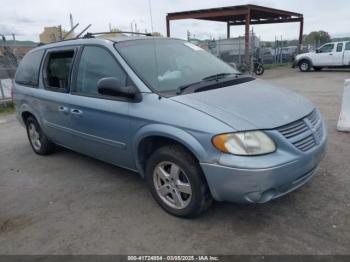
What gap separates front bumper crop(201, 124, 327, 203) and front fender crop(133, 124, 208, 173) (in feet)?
0.38

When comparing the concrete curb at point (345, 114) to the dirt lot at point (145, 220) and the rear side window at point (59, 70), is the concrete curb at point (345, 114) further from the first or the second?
the rear side window at point (59, 70)

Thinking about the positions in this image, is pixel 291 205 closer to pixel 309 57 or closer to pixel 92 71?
pixel 92 71

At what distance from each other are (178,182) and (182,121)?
2.07 feet

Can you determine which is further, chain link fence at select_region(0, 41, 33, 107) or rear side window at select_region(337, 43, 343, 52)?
rear side window at select_region(337, 43, 343, 52)

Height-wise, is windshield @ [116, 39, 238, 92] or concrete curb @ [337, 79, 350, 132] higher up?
windshield @ [116, 39, 238, 92]

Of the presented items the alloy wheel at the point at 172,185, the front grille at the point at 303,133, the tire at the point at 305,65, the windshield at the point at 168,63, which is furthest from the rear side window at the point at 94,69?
the tire at the point at 305,65

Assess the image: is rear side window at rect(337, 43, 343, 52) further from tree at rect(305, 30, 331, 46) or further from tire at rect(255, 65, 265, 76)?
tree at rect(305, 30, 331, 46)

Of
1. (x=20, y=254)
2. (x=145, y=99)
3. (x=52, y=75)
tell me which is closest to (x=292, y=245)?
(x=145, y=99)

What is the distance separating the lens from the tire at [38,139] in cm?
525

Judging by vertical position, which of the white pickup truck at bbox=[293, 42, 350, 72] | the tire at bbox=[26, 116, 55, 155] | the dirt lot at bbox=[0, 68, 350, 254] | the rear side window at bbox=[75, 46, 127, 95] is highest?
the rear side window at bbox=[75, 46, 127, 95]

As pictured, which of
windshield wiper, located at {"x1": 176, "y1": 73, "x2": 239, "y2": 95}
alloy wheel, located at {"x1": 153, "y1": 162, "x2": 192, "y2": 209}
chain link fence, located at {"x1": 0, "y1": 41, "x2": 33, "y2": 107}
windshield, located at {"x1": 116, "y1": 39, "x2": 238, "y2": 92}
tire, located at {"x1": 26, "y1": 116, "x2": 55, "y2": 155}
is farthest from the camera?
chain link fence, located at {"x1": 0, "y1": 41, "x2": 33, "y2": 107}

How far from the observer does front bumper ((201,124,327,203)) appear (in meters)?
2.60

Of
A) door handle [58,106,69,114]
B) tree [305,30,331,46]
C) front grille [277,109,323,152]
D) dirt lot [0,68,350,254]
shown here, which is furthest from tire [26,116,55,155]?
tree [305,30,331,46]

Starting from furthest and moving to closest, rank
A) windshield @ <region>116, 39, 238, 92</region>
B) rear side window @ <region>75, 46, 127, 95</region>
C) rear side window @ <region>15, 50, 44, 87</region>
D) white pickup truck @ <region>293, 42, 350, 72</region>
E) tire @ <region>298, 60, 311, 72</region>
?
1. tire @ <region>298, 60, 311, 72</region>
2. white pickup truck @ <region>293, 42, 350, 72</region>
3. rear side window @ <region>15, 50, 44, 87</region>
4. rear side window @ <region>75, 46, 127, 95</region>
5. windshield @ <region>116, 39, 238, 92</region>
